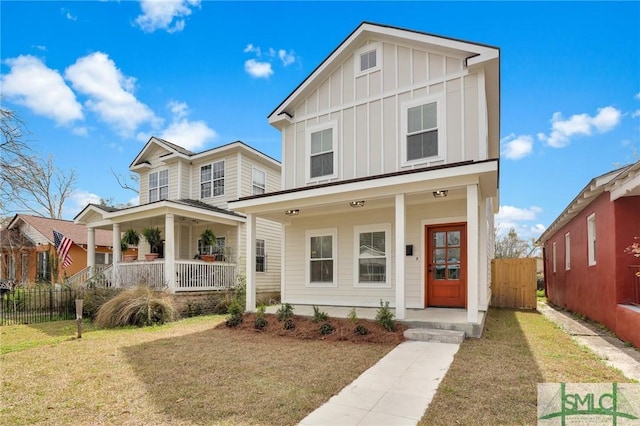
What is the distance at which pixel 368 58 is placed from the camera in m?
10.3

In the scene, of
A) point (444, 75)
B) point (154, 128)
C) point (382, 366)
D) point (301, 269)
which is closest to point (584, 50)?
point (444, 75)

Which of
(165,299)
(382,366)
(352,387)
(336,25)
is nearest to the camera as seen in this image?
(352,387)

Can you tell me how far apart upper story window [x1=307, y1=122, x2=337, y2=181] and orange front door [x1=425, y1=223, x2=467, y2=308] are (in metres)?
3.19

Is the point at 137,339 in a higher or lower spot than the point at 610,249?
lower

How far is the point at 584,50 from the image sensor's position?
445 inches

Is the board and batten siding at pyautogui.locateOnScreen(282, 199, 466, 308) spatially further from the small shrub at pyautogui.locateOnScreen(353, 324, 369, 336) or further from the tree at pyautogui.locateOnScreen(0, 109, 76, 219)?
the tree at pyautogui.locateOnScreen(0, 109, 76, 219)

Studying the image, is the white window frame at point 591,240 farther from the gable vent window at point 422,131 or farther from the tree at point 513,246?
the tree at point 513,246

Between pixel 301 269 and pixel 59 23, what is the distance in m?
9.82

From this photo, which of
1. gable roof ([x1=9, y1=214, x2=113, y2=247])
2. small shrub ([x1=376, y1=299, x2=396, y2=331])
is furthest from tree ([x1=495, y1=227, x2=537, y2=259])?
gable roof ([x1=9, y1=214, x2=113, y2=247])

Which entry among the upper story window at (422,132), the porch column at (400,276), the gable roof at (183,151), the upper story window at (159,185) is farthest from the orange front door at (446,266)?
the upper story window at (159,185)

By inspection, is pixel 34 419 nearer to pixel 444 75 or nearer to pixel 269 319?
pixel 269 319

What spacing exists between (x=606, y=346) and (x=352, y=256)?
574 cm

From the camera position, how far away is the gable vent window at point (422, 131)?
9.08m

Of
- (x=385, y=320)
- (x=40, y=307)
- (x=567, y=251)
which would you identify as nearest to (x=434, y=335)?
(x=385, y=320)
